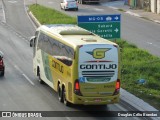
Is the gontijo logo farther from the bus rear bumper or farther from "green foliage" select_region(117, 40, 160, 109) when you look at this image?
"green foliage" select_region(117, 40, 160, 109)

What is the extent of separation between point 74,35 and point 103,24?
19.9ft

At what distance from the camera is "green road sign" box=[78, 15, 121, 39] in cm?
2891

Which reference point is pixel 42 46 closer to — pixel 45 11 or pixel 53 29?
pixel 53 29

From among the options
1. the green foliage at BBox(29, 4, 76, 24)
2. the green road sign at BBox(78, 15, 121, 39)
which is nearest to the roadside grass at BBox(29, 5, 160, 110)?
the green road sign at BBox(78, 15, 121, 39)

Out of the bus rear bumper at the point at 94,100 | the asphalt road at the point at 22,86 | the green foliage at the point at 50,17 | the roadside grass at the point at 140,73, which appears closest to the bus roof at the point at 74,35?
the bus rear bumper at the point at 94,100

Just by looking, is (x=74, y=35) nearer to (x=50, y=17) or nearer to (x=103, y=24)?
(x=103, y=24)

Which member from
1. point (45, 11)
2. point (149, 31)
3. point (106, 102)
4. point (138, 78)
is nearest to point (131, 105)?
point (106, 102)

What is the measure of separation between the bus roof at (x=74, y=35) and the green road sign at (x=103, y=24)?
11.9ft

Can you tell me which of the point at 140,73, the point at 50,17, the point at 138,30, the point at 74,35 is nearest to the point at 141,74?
the point at 140,73

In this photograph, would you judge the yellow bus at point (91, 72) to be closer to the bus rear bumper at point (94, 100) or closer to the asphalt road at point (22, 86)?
the bus rear bumper at point (94, 100)

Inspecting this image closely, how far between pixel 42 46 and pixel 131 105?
6.66 metres

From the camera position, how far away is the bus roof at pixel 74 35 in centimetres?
2141

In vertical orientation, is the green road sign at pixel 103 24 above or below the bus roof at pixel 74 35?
below

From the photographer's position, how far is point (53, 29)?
25.1 metres
